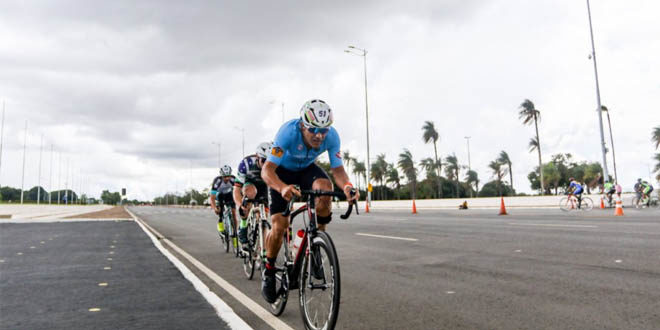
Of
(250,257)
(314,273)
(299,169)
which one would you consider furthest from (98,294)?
(314,273)

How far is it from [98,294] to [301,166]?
3.00m

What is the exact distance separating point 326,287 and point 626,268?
459 centimetres

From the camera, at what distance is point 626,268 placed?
235 inches

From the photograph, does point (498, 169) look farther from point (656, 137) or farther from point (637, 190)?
point (637, 190)

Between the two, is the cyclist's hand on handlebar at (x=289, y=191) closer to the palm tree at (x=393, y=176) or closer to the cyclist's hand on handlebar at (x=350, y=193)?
the cyclist's hand on handlebar at (x=350, y=193)

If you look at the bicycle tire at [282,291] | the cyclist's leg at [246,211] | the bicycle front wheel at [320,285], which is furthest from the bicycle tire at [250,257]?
the bicycle front wheel at [320,285]

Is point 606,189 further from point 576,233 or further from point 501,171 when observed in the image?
point 501,171

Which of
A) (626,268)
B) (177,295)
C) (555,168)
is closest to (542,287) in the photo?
(626,268)

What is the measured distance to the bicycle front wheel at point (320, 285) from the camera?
3330mm

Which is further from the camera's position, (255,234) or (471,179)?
(471,179)

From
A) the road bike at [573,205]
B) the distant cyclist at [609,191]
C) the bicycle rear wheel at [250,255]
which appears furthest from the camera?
the distant cyclist at [609,191]

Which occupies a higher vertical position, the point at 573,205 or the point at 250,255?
the point at 573,205

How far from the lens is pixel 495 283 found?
17.7 ft

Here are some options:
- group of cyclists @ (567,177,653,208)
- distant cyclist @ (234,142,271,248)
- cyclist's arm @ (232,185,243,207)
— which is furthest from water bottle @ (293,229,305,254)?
group of cyclists @ (567,177,653,208)
